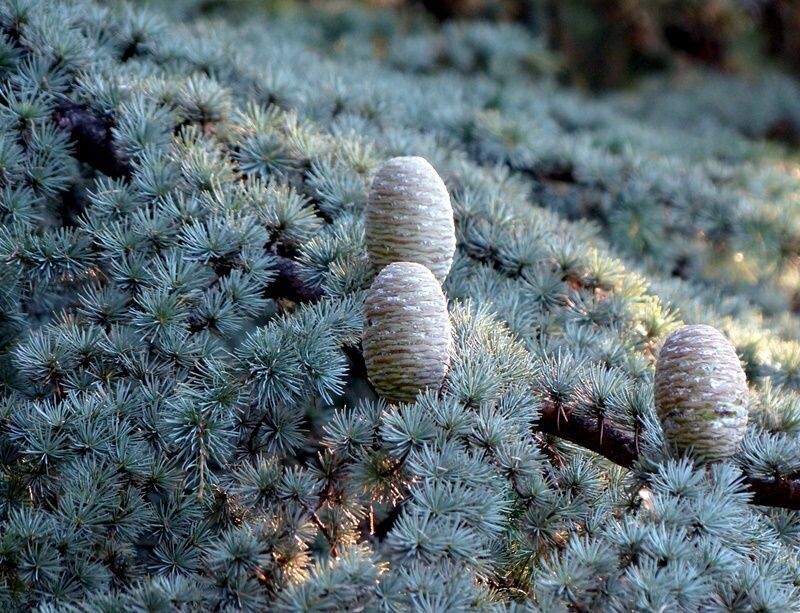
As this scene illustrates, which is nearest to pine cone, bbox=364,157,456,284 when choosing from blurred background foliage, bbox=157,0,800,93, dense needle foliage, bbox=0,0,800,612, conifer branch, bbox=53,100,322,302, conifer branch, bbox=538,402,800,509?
dense needle foliage, bbox=0,0,800,612

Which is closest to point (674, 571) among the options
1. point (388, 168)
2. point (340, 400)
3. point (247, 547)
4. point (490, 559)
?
point (490, 559)

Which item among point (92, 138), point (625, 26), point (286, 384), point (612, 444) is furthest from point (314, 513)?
point (625, 26)

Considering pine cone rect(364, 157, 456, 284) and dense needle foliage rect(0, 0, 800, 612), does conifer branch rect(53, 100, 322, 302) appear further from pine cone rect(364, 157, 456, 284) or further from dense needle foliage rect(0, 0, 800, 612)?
pine cone rect(364, 157, 456, 284)

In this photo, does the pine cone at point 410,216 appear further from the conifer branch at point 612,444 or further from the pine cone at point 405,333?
the conifer branch at point 612,444

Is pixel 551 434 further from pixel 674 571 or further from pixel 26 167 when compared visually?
pixel 26 167

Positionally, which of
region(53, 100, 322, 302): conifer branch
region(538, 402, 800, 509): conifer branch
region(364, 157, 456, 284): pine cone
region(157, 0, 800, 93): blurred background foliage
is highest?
region(364, 157, 456, 284): pine cone

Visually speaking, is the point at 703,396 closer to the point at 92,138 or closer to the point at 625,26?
the point at 92,138
